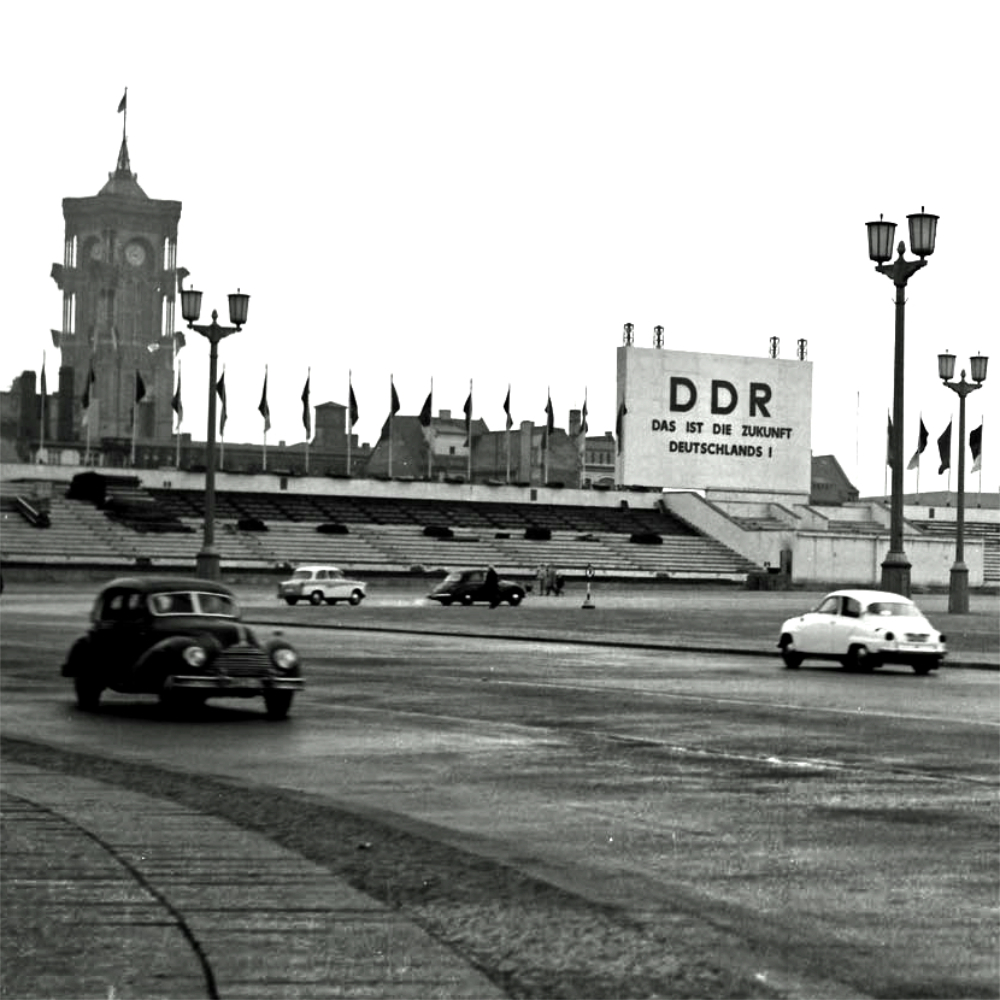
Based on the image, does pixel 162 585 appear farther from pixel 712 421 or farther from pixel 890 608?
pixel 712 421

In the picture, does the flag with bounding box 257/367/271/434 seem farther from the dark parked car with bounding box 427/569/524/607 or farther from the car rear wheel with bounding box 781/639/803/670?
the car rear wheel with bounding box 781/639/803/670

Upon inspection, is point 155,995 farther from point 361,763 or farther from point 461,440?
point 461,440

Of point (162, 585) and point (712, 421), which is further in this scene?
point (712, 421)

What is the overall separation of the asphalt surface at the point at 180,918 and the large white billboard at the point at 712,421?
262ft

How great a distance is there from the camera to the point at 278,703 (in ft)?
67.7

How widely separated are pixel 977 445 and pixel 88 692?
83.6 m

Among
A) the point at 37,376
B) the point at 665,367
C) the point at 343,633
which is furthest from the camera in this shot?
the point at 37,376

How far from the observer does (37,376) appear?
186 metres

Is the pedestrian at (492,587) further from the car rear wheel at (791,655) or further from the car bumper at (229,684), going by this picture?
the car bumper at (229,684)

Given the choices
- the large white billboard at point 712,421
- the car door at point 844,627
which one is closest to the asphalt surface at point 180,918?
the car door at point 844,627

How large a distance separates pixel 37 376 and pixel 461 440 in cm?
4093

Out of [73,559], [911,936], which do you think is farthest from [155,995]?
[73,559]

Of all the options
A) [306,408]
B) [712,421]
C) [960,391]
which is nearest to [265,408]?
[306,408]

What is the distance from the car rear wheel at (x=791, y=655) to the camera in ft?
104
